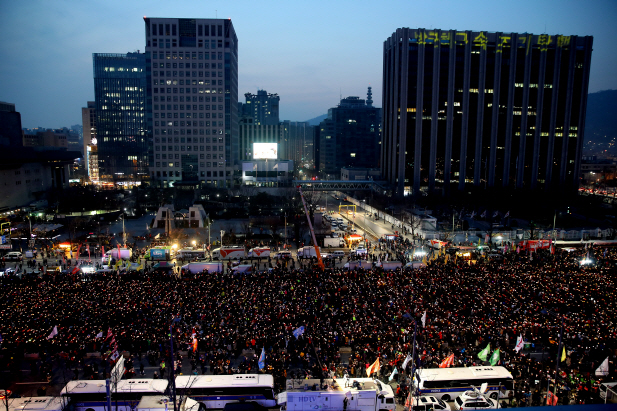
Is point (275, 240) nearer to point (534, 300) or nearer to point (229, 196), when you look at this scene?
point (534, 300)

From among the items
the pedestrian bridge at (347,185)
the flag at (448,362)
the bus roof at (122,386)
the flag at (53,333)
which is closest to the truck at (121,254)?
the flag at (53,333)

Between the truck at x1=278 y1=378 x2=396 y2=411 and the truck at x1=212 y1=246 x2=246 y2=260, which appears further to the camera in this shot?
the truck at x1=212 y1=246 x2=246 y2=260

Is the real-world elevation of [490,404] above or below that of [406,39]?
below

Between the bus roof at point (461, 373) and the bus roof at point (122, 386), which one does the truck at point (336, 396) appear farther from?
the bus roof at point (122, 386)

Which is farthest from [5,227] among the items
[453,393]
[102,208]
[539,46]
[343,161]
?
[343,161]

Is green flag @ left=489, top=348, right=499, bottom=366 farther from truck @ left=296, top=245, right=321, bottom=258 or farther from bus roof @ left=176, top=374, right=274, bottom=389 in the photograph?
truck @ left=296, top=245, right=321, bottom=258

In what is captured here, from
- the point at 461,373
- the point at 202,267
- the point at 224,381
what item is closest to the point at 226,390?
the point at 224,381

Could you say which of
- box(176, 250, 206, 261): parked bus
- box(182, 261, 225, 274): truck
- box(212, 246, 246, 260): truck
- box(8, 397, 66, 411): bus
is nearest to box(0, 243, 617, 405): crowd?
box(8, 397, 66, 411): bus
